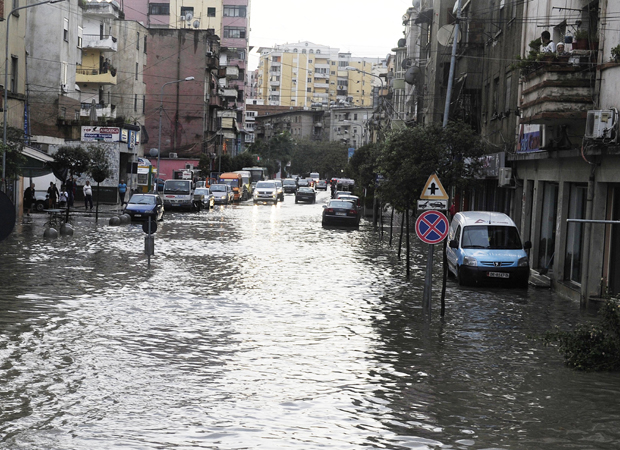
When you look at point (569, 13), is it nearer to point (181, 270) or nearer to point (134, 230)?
point (181, 270)

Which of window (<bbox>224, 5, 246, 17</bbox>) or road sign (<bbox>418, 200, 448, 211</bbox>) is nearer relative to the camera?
road sign (<bbox>418, 200, 448, 211</bbox>)

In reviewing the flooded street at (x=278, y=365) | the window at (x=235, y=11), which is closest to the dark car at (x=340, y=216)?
the flooded street at (x=278, y=365)

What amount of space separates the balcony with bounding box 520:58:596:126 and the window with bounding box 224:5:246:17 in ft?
415

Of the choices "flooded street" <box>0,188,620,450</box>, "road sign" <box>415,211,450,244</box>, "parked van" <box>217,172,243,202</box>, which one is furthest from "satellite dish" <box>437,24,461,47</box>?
"parked van" <box>217,172,243,202</box>

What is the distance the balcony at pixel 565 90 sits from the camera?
21.0m

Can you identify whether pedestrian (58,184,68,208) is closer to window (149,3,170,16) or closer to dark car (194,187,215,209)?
dark car (194,187,215,209)

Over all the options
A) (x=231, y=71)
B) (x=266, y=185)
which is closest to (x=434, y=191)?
→ (x=266, y=185)

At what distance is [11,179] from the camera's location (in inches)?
1487

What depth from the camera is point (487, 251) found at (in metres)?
23.0

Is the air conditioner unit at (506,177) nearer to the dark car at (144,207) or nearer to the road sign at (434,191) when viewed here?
the road sign at (434,191)

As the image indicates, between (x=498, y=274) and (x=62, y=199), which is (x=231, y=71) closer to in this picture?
(x=62, y=199)

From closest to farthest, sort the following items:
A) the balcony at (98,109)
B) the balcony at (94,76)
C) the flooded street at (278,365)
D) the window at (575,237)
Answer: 1. the flooded street at (278,365)
2. the window at (575,237)
3. the balcony at (98,109)
4. the balcony at (94,76)

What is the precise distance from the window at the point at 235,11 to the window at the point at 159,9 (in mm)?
15714

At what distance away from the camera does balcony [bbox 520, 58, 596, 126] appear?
21.0m
